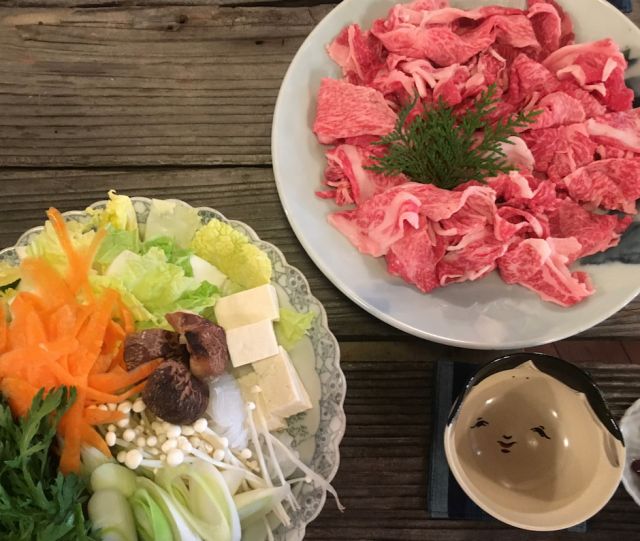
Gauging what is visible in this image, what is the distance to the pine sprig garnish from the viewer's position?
4.51 ft

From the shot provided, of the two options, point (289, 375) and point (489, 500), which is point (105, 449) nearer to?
point (289, 375)

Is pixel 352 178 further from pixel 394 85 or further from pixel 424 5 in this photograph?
pixel 424 5

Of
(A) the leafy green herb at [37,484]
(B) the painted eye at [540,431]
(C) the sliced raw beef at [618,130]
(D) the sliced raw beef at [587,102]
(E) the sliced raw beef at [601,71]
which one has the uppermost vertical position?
(E) the sliced raw beef at [601,71]

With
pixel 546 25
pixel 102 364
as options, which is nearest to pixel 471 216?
pixel 546 25

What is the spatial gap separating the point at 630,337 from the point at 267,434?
0.93 m

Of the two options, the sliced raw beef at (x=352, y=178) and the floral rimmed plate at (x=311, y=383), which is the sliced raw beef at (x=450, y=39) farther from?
the floral rimmed plate at (x=311, y=383)

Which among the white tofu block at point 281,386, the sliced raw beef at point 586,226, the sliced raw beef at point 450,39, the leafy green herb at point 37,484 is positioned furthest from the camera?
the sliced raw beef at point 450,39

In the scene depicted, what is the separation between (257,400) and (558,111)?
1.00m

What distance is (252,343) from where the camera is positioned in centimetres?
129

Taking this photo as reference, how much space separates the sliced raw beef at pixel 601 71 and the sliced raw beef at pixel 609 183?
18 cm

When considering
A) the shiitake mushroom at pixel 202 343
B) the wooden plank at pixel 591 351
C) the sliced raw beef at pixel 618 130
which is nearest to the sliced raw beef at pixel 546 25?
the sliced raw beef at pixel 618 130

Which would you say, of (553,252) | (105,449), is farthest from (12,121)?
(553,252)

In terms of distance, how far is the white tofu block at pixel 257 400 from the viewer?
1301 millimetres

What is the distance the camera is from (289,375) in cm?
128
